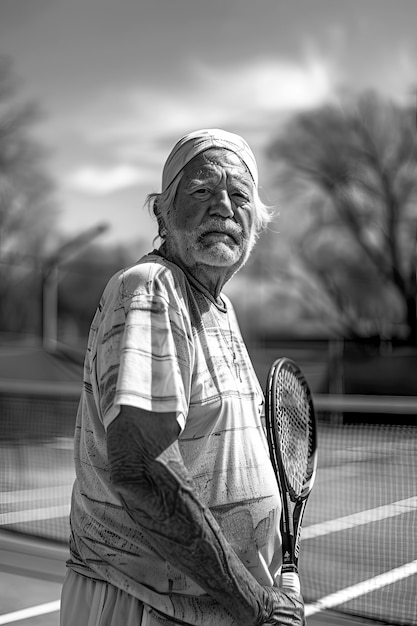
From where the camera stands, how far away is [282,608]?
1591 millimetres

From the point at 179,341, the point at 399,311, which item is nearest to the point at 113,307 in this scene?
the point at 179,341

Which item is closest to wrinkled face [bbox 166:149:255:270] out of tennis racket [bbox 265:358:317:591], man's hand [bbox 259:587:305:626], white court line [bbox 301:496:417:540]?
tennis racket [bbox 265:358:317:591]

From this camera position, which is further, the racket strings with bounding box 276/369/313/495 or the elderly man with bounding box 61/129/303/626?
the racket strings with bounding box 276/369/313/495

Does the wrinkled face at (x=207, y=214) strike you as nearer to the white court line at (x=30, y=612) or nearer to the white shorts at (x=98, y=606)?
the white shorts at (x=98, y=606)

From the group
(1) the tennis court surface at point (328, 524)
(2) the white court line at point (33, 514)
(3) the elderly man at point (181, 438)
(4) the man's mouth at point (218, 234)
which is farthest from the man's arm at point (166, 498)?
(2) the white court line at point (33, 514)

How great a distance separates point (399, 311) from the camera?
2997 cm

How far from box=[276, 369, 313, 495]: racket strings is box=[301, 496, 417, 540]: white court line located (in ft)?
12.2

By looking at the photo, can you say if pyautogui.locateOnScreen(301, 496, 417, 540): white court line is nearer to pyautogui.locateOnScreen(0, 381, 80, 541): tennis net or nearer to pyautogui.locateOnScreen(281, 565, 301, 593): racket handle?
pyautogui.locateOnScreen(0, 381, 80, 541): tennis net

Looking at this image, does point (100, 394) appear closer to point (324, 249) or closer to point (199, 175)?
point (199, 175)

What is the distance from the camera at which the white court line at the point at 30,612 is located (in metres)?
4.48

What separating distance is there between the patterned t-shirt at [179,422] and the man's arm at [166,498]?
0.11ft

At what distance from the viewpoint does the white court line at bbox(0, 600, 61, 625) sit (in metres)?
4.48

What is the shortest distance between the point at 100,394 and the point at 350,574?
450cm

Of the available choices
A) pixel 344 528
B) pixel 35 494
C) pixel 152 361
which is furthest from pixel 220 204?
pixel 35 494
